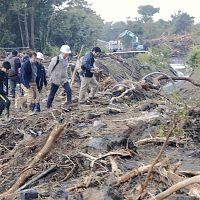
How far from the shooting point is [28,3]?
117ft

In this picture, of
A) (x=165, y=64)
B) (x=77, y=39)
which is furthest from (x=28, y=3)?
(x=165, y=64)

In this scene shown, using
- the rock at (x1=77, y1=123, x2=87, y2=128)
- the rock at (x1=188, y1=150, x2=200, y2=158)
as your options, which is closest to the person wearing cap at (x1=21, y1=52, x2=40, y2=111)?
the rock at (x1=77, y1=123, x2=87, y2=128)

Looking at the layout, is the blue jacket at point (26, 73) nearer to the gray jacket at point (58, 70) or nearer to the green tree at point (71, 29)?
the gray jacket at point (58, 70)

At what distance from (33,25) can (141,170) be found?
32.7 meters

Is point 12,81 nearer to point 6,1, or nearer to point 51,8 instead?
point 6,1

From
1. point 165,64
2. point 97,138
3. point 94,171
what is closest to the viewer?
point 94,171

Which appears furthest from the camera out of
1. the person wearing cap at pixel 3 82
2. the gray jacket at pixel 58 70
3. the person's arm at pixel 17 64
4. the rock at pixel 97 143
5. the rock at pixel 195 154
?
the person's arm at pixel 17 64

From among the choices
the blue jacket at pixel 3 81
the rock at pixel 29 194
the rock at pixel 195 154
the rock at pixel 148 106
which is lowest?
the rock at pixel 148 106

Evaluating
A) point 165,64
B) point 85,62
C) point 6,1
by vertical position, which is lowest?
point 165,64

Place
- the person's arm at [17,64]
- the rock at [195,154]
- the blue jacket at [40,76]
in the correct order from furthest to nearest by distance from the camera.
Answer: the person's arm at [17,64] → the blue jacket at [40,76] → the rock at [195,154]

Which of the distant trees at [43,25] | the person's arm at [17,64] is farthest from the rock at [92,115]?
the distant trees at [43,25]

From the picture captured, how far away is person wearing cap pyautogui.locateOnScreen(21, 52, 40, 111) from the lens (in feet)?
35.5

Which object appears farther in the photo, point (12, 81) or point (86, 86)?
point (12, 81)

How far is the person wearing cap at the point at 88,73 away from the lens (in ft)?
37.6
